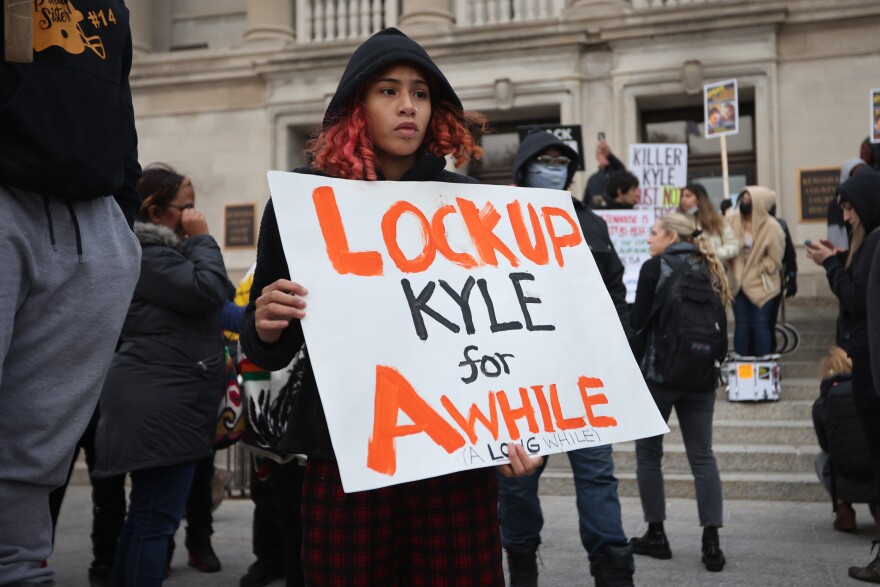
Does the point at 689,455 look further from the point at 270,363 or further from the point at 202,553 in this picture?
the point at 270,363

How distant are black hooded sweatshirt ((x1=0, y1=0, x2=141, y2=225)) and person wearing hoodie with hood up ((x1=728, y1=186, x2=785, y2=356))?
758 cm

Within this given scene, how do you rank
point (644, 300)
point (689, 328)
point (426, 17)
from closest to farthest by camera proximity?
point (689, 328) → point (644, 300) → point (426, 17)

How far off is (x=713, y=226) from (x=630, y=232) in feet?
3.17

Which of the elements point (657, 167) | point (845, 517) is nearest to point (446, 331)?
point (845, 517)

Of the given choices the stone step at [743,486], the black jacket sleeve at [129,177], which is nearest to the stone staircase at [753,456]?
the stone step at [743,486]

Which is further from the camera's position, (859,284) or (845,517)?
(845,517)

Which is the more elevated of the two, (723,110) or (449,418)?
(723,110)

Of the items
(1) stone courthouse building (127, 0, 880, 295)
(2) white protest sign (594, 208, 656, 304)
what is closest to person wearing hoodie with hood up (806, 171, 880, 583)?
(2) white protest sign (594, 208, 656, 304)

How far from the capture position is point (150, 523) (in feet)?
12.3

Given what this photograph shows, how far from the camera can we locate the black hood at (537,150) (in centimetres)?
454

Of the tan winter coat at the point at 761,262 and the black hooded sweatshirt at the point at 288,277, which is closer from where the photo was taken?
the black hooded sweatshirt at the point at 288,277

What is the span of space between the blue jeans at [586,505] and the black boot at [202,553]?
178 centimetres

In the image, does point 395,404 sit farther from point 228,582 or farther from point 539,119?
point 539,119

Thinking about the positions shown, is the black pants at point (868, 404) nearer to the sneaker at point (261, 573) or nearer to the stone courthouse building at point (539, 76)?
the sneaker at point (261, 573)
